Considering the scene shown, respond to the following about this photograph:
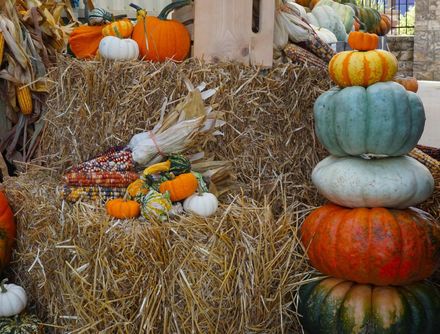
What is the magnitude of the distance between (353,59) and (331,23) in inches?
139

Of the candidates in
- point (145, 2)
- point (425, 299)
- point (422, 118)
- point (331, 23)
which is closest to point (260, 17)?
point (422, 118)

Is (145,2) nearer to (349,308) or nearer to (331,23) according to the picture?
(331,23)

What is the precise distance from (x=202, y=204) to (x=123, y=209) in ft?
1.10

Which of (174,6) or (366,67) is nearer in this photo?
(366,67)

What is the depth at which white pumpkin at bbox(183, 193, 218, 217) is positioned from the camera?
9.92 ft

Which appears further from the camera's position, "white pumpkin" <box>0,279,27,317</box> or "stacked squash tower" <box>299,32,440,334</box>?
"white pumpkin" <box>0,279,27,317</box>

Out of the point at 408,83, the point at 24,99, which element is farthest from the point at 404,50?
the point at 24,99

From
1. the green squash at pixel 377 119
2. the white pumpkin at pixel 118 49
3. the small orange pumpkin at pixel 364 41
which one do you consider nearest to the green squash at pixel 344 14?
the white pumpkin at pixel 118 49

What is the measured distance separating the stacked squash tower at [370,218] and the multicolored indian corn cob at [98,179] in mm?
866

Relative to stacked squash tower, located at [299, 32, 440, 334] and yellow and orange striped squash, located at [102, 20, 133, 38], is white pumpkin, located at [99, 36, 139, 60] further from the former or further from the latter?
stacked squash tower, located at [299, 32, 440, 334]

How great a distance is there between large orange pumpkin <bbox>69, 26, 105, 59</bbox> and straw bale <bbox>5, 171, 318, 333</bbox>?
1.25 m

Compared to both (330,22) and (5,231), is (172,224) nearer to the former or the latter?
(5,231)

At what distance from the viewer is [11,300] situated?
11.0 feet

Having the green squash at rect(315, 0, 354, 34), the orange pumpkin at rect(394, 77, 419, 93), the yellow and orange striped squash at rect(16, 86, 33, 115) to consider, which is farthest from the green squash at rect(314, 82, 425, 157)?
the green squash at rect(315, 0, 354, 34)
